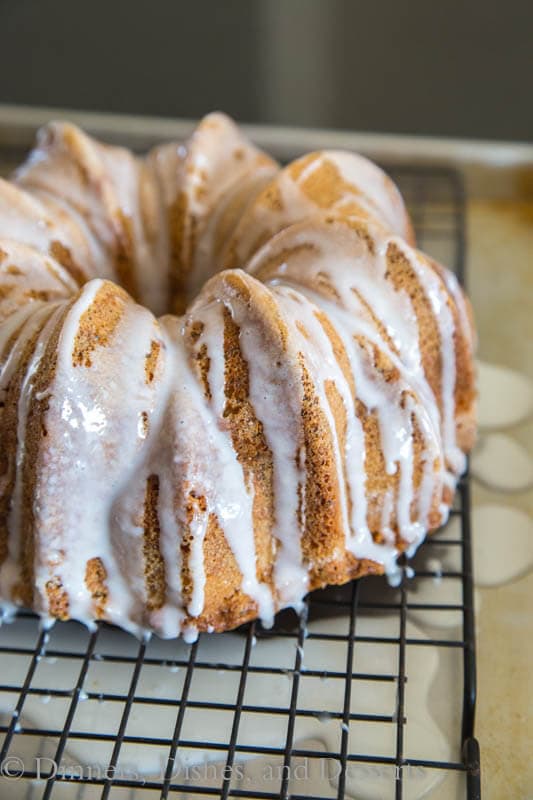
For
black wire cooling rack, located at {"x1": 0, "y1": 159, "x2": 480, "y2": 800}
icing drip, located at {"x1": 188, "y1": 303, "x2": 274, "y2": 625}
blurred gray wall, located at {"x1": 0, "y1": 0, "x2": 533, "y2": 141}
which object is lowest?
blurred gray wall, located at {"x1": 0, "y1": 0, "x2": 533, "y2": 141}

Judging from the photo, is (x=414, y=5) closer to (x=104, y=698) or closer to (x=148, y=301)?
(x=148, y=301)

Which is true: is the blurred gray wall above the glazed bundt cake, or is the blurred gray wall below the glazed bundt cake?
below

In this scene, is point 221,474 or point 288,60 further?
point 288,60

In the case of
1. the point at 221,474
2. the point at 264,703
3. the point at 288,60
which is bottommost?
the point at 288,60

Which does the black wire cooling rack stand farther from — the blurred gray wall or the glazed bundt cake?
the blurred gray wall

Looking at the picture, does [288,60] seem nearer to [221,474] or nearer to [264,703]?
[221,474]

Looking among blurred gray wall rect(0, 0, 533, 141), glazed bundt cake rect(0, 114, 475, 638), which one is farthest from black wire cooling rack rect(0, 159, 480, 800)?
blurred gray wall rect(0, 0, 533, 141)

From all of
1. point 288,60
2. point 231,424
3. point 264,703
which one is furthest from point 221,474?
point 288,60
